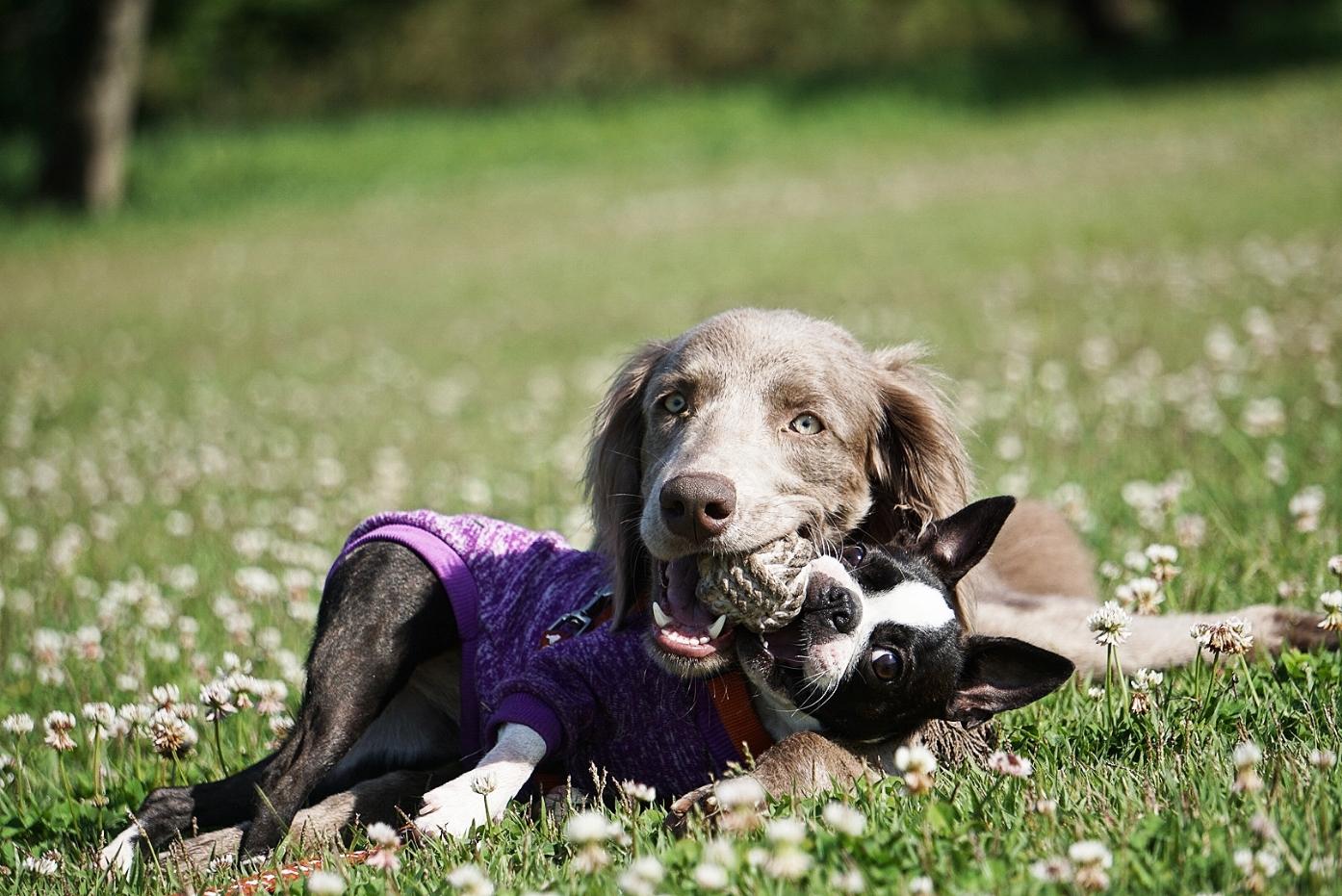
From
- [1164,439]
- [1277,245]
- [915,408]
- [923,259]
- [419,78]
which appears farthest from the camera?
[419,78]

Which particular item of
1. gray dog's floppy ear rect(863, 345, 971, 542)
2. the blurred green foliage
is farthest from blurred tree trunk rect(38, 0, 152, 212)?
gray dog's floppy ear rect(863, 345, 971, 542)

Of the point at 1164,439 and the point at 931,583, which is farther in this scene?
the point at 1164,439

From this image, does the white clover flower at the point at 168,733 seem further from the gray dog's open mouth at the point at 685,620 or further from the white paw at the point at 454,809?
the gray dog's open mouth at the point at 685,620

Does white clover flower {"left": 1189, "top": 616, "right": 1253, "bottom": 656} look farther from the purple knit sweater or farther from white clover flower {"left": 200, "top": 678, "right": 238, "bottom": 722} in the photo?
white clover flower {"left": 200, "top": 678, "right": 238, "bottom": 722}

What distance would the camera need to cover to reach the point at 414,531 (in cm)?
416

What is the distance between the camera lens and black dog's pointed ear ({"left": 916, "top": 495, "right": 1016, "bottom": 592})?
3566mm

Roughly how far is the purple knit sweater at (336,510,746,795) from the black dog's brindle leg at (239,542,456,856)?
3.0 inches

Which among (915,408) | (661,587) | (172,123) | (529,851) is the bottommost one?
(172,123)

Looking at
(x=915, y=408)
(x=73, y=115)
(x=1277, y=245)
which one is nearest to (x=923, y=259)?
(x=1277, y=245)

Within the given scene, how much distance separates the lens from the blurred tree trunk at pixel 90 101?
21.8 meters

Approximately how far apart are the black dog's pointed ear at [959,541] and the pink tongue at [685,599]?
602mm

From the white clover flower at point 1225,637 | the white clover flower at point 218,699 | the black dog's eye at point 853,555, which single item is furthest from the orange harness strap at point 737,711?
the white clover flower at point 218,699

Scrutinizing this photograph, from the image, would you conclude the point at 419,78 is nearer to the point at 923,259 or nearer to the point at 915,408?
the point at 923,259

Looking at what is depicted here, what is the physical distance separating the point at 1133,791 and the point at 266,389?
9637mm
